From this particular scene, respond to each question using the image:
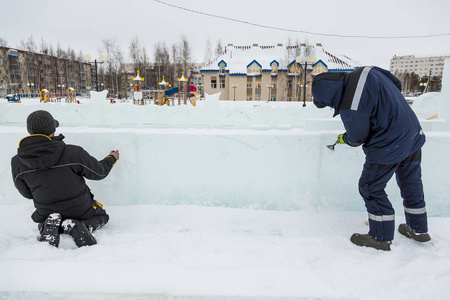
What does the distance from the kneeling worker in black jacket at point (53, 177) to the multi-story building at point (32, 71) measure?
199ft

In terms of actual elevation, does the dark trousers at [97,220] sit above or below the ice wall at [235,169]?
below

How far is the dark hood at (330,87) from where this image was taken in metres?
2.32

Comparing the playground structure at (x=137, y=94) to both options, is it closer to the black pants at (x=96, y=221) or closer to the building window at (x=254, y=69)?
the black pants at (x=96, y=221)

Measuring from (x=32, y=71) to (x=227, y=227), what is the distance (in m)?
76.4

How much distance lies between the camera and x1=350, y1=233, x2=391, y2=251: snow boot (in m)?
2.43

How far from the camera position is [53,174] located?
244 centimetres

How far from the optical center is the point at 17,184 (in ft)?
8.15

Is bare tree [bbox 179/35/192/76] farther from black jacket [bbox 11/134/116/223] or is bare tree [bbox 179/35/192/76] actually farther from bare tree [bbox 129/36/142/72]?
black jacket [bbox 11/134/116/223]

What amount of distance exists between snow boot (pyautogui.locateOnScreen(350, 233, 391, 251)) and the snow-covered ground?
0.06 meters

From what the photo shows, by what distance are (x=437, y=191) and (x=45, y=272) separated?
377 cm

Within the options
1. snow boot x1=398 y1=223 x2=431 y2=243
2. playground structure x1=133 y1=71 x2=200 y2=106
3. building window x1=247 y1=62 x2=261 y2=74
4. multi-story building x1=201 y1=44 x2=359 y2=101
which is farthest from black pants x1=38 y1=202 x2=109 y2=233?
building window x1=247 y1=62 x2=261 y2=74

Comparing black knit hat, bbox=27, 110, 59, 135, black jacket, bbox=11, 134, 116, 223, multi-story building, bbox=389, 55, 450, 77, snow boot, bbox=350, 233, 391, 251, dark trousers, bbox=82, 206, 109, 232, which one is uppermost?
multi-story building, bbox=389, 55, 450, 77

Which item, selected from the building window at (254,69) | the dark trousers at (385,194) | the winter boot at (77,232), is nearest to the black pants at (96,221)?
the winter boot at (77,232)

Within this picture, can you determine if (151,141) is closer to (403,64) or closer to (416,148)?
(416,148)
